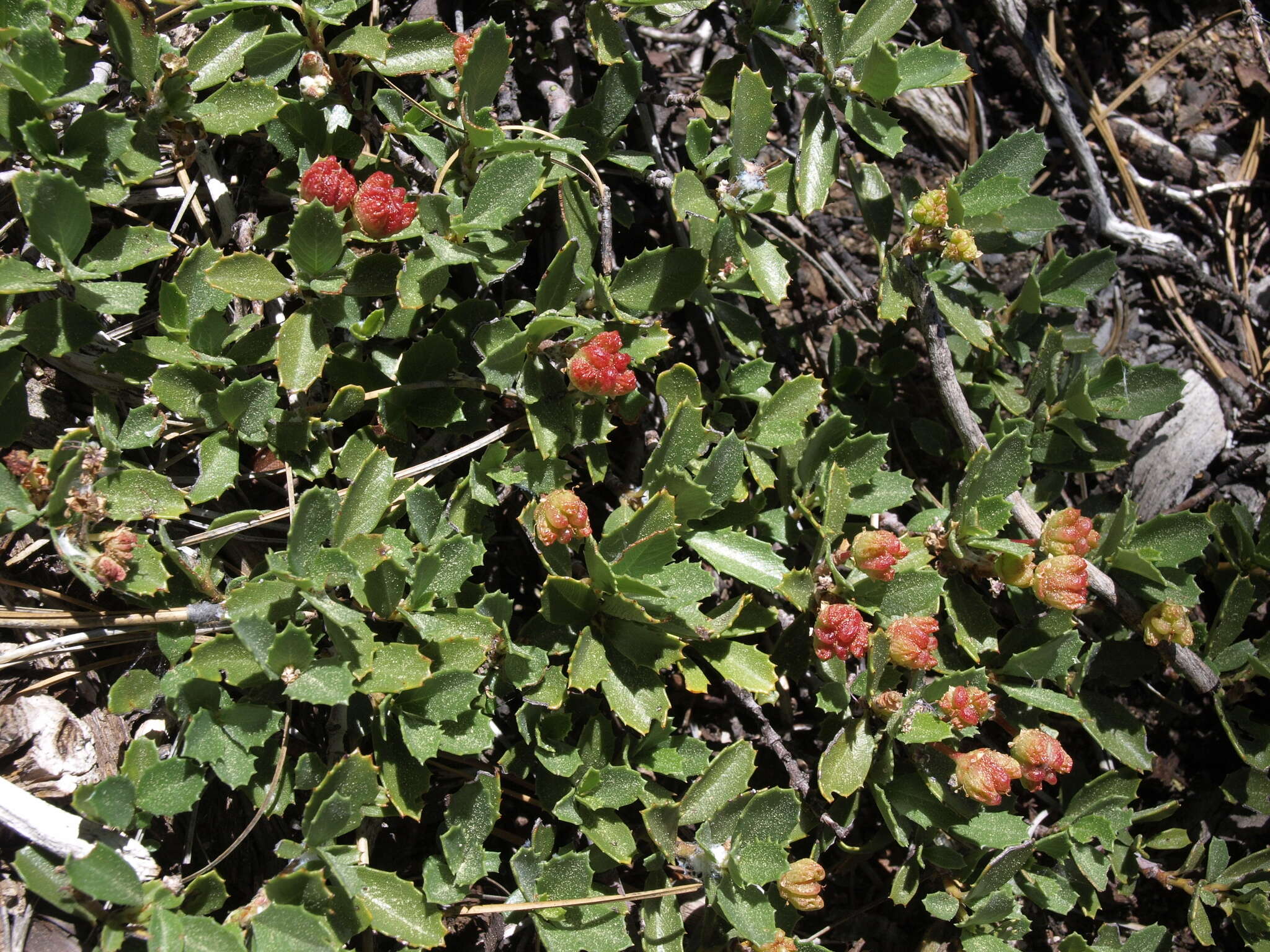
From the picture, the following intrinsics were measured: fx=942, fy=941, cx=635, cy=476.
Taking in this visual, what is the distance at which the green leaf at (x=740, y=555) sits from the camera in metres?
2.04

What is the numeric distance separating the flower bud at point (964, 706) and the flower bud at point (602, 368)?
969 mm

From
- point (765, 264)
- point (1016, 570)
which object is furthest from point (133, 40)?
point (1016, 570)

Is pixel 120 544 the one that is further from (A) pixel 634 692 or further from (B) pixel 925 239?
(B) pixel 925 239

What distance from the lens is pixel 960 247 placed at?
2201 millimetres

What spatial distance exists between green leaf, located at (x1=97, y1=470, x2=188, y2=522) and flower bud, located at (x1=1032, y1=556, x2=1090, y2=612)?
6.04 feet

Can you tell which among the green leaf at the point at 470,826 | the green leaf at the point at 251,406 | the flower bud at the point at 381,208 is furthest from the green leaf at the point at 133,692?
the flower bud at the point at 381,208

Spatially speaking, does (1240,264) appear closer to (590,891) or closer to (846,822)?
(846,822)

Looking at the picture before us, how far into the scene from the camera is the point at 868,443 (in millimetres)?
2234

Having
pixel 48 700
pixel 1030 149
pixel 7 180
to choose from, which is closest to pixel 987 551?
pixel 1030 149

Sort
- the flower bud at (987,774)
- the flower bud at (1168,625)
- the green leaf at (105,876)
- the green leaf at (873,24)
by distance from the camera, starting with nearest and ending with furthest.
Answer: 1. the green leaf at (105,876)
2. the flower bud at (987,774)
3. the green leaf at (873,24)
4. the flower bud at (1168,625)

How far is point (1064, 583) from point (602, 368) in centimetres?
113

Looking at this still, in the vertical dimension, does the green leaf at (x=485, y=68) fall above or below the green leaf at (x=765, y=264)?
above

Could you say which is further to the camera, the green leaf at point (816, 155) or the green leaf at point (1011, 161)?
the green leaf at point (1011, 161)

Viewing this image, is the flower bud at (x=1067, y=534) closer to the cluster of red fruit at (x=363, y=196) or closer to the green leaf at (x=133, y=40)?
the cluster of red fruit at (x=363, y=196)
